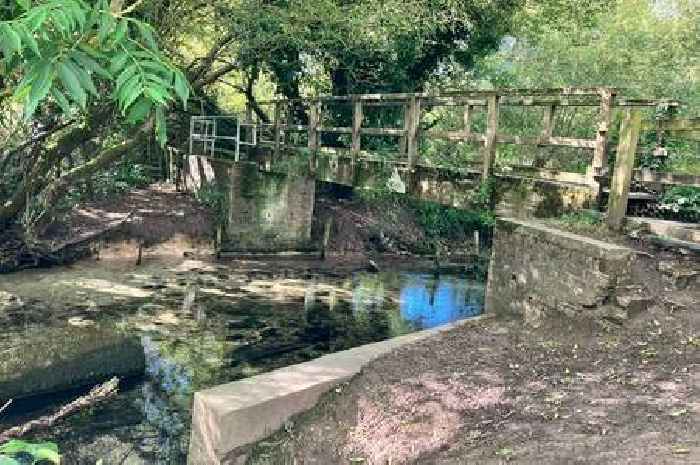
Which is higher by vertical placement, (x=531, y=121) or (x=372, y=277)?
(x=531, y=121)

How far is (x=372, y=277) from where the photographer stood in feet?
52.0

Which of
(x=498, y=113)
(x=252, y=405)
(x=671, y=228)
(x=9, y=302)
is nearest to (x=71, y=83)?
(x=252, y=405)

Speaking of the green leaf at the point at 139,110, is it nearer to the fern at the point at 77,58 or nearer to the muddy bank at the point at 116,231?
the fern at the point at 77,58

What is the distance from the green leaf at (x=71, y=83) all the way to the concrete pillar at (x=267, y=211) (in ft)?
48.8

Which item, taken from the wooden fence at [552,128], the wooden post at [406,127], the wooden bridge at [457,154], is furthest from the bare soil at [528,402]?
the wooden post at [406,127]

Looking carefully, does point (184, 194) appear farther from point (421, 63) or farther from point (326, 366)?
point (326, 366)

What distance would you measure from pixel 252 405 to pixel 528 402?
2344 mm

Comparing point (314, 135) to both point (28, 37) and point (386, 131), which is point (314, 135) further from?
point (28, 37)

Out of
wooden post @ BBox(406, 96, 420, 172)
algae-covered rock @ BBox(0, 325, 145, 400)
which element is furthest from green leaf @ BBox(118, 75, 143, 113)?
wooden post @ BBox(406, 96, 420, 172)

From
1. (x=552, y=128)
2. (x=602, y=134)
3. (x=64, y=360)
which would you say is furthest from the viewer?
(x=552, y=128)

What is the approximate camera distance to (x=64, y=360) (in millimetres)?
7777

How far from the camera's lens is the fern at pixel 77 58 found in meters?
1.67

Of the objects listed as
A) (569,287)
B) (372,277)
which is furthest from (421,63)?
(569,287)

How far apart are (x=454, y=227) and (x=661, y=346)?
1486cm
